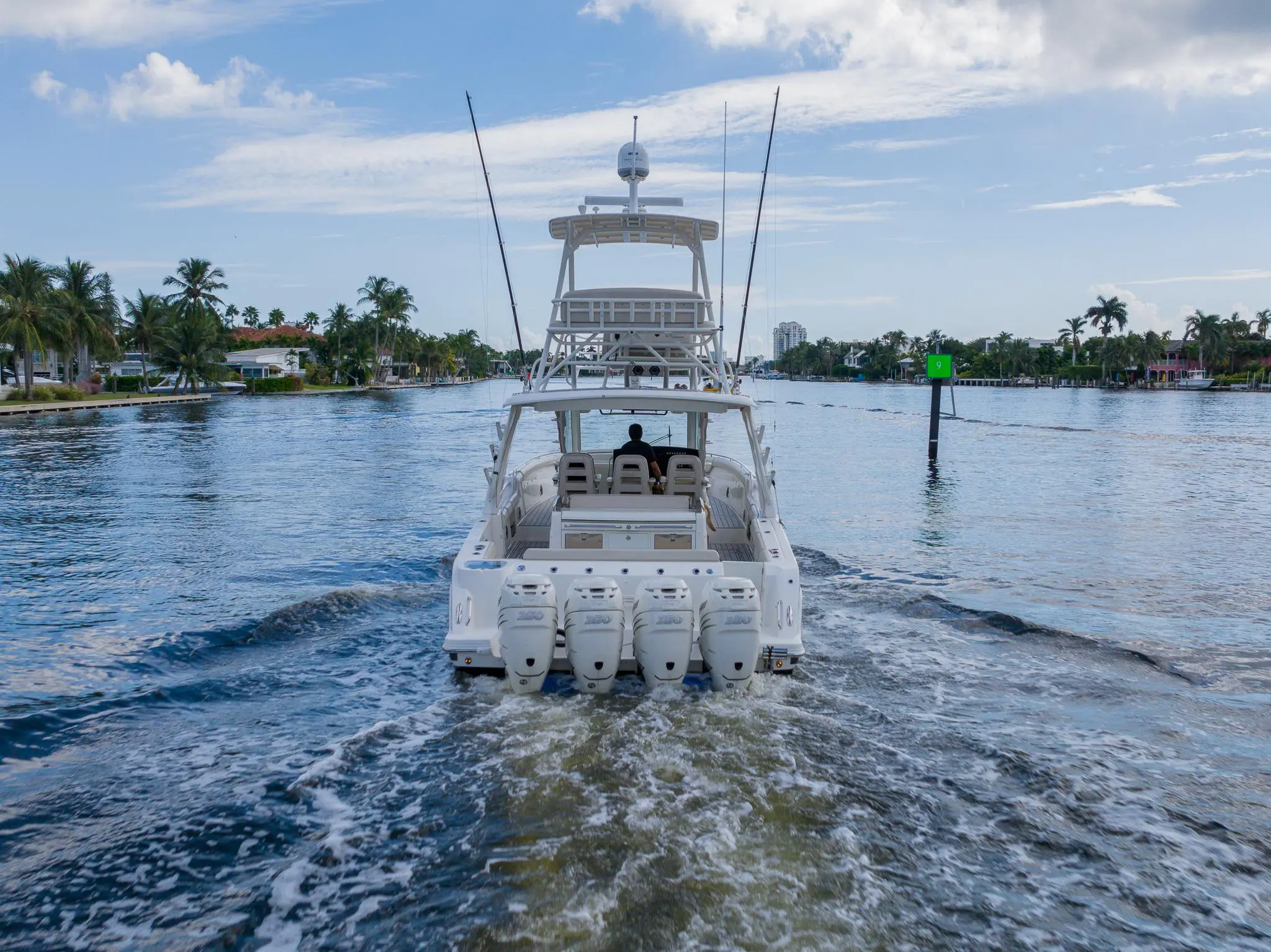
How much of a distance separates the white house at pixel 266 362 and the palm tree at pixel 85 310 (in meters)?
26.6

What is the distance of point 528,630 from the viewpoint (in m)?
6.08

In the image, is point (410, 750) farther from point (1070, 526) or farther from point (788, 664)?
point (1070, 526)

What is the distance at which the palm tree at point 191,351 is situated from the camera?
247ft

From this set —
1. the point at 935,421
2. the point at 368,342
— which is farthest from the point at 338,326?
the point at 935,421

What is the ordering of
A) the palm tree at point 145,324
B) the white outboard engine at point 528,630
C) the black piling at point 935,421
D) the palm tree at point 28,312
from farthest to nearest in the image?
the palm tree at point 145,324
the palm tree at point 28,312
the black piling at point 935,421
the white outboard engine at point 528,630

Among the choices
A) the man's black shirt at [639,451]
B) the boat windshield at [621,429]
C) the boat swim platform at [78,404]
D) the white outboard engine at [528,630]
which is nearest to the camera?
the white outboard engine at [528,630]

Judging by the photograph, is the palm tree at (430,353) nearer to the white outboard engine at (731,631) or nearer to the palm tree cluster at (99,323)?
the palm tree cluster at (99,323)

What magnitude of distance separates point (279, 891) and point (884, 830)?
3.19 meters

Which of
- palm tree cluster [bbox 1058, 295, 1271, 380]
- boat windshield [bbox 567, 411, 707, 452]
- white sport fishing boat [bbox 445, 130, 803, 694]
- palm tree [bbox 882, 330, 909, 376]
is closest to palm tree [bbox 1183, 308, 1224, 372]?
palm tree cluster [bbox 1058, 295, 1271, 380]

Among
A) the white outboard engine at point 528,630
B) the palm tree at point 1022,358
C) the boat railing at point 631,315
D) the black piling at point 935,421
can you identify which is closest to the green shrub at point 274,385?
the black piling at point 935,421

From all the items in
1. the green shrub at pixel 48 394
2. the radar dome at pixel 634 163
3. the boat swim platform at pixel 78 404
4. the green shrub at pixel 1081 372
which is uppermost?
the radar dome at pixel 634 163

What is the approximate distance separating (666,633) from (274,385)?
87.8 metres

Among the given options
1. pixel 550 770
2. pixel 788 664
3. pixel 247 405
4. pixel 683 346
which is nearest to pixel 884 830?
pixel 788 664

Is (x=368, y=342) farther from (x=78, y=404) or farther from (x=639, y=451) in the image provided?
Result: (x=639, y=451)
